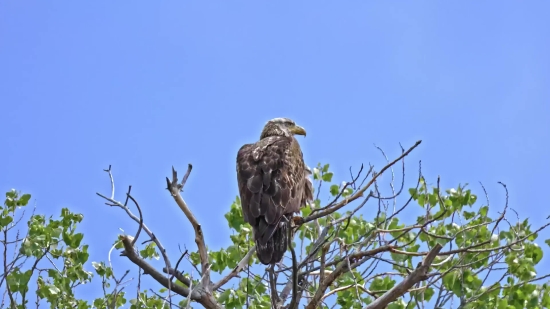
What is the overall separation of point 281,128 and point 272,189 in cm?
291

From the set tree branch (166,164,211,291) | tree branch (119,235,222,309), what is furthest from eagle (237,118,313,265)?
tree branch (119,235,222,309)

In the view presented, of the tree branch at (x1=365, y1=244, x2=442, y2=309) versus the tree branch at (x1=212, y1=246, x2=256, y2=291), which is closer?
the tree branch at (x1=365, y1=244, x2=442, y2=309)

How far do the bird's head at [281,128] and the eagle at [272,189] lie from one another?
1203 millimetres

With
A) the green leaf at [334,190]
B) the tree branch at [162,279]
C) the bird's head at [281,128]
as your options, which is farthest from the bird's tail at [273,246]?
the bird's head at [281,128]

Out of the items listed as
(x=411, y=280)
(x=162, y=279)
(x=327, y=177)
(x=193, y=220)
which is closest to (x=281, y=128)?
(x=327, y=177)

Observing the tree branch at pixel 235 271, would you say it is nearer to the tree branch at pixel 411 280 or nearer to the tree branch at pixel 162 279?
the tree branch at pixel 162 279

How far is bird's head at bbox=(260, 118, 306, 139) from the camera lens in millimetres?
10164

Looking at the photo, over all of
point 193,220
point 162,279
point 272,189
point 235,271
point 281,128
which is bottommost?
point 162,279

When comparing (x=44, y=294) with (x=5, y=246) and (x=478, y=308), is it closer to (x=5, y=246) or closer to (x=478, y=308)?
(x=5, y=246)

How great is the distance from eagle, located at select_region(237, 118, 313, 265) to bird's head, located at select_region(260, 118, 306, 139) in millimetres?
1203

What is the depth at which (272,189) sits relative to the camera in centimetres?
738

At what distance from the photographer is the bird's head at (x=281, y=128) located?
1016 cm

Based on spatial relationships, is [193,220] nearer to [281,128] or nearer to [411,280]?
[411,280]

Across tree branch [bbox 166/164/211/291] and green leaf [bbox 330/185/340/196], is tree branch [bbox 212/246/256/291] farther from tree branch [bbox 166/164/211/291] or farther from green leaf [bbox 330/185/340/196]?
green leaf [bbox 330/185/340/196]
